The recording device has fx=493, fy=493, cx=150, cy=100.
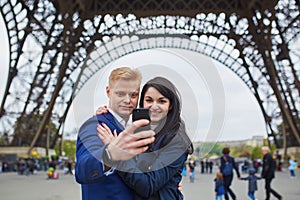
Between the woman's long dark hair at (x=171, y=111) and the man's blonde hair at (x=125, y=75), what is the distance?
0.29 feet

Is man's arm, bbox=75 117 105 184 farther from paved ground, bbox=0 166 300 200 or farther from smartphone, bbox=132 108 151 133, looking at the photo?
paved ground, bbox=0 166 300 200

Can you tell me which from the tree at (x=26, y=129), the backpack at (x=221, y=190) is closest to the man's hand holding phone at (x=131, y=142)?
the backpack at (x=221, y=190)

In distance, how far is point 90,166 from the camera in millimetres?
1698

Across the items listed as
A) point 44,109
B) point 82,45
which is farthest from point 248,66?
point 44,109

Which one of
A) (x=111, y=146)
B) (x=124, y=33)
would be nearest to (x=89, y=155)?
(x=111, y=146)

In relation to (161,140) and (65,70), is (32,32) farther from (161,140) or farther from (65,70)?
(161,140)

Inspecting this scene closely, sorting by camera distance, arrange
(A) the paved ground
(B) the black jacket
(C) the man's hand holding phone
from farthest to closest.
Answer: (A) the paved ground < (B) the black jacket < (C) the man's hand holding phone

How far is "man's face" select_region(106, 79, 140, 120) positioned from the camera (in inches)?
69.2

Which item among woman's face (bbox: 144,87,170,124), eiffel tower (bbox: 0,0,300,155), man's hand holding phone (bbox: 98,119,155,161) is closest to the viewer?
man's hand holding phone (bbox: 98,119,155,161)

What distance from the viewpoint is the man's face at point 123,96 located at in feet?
5.77

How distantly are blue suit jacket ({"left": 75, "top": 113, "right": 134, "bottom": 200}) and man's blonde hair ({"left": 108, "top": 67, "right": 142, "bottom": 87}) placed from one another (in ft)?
0.56

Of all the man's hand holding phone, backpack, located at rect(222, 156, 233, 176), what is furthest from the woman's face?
backpack, located at rect(222, 156, 233, 176)

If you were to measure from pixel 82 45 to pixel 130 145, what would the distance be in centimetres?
2704

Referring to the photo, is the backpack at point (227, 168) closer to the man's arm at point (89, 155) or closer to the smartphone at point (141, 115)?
the man's arm at point (89, 155)
